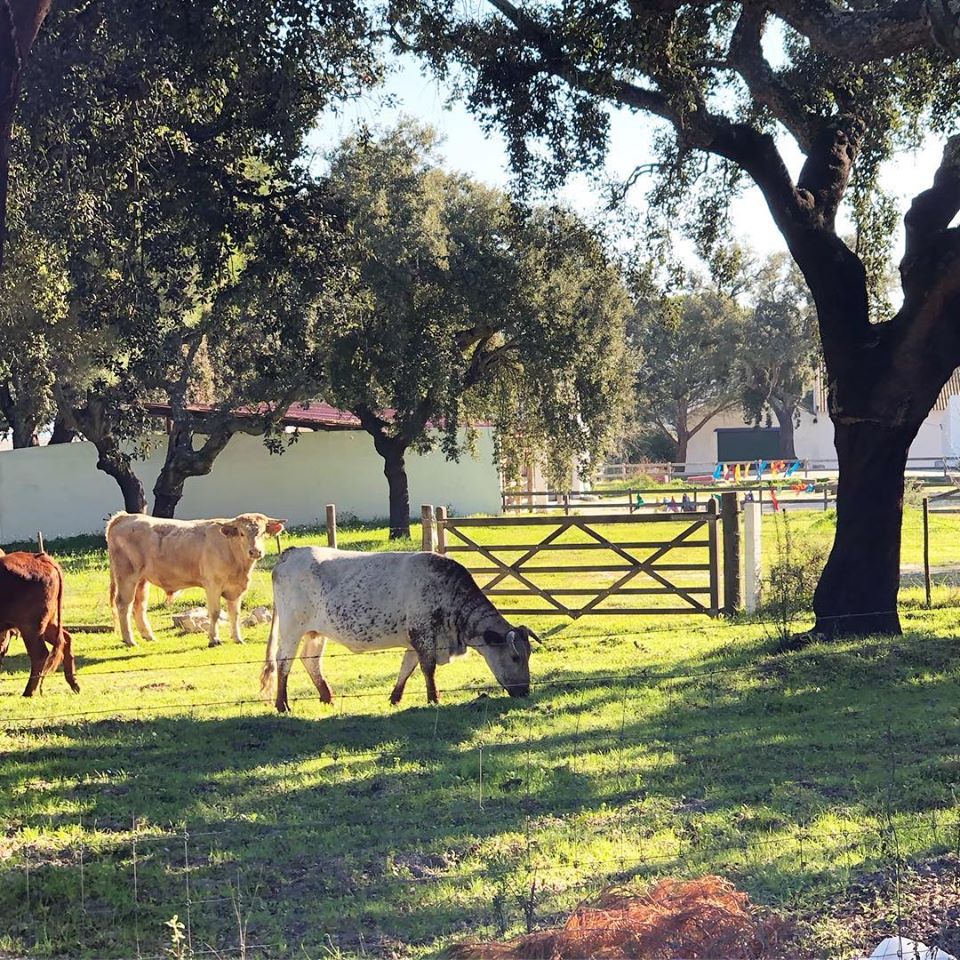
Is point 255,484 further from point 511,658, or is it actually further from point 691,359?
point 691,359

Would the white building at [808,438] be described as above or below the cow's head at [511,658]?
above

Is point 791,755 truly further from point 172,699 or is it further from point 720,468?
point 720,468

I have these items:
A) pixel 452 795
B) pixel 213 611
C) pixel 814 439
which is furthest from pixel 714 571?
pixel 814 439

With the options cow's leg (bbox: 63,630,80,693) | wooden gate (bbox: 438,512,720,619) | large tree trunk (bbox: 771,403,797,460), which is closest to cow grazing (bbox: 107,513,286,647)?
wooden gate (bbox: 438,512,720,619)

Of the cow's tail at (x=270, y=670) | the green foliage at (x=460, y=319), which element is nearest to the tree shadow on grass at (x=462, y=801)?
the cow's tail at (x=270, y=670)

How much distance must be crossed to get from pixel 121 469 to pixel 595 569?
17060 millimetres

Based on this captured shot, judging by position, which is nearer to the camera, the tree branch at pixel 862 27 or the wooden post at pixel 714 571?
the tree branch at pixel 862 27

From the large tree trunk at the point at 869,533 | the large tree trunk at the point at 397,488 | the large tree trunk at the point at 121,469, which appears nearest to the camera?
the large tree trunk at the point at 869,533

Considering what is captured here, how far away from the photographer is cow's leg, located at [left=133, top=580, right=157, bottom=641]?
15969 mm

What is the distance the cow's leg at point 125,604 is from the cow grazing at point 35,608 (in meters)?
3.73

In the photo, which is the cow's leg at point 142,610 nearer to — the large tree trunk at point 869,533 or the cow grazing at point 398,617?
the cow grazing at point 398,617

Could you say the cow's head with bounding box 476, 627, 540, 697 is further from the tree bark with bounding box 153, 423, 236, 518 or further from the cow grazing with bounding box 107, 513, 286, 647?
the tree bark with bounding box 153, 423, 236, 518

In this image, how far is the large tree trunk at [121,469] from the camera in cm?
2902

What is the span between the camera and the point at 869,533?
42.3 feet
